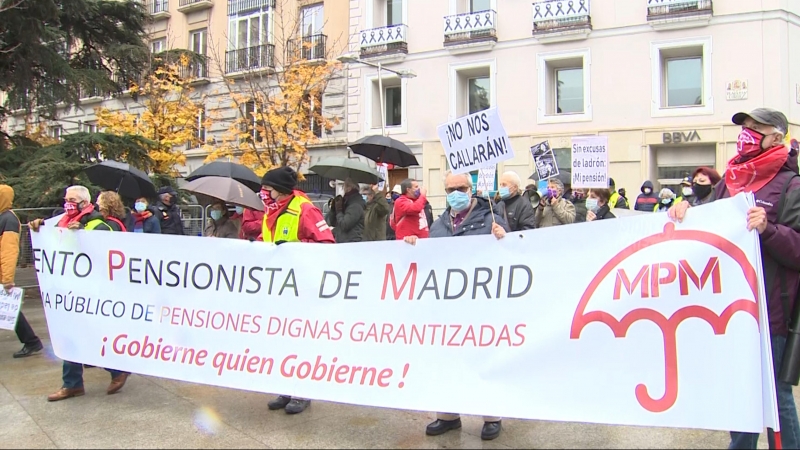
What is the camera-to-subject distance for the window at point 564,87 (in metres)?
20.6

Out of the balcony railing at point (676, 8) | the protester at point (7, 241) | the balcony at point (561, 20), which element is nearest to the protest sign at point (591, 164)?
the protester at point (7, 241)

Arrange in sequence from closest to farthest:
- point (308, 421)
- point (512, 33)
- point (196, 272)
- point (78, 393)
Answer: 1. point (308, 421)
2. point (196, 272)
3. point (78, 393)
4. point (512, 33)

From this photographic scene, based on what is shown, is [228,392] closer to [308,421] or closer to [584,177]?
[308,421]

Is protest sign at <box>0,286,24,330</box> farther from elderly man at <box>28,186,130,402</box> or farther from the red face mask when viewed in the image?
the red face mask

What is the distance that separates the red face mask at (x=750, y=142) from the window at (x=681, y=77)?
16.9 meters

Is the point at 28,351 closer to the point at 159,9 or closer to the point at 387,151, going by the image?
the point at 387,151

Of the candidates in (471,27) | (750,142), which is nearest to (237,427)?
(750,142)

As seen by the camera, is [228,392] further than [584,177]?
No

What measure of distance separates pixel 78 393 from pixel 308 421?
2.26m

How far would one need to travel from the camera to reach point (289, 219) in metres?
5.28

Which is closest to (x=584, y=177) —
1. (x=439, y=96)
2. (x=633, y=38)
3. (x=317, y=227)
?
(x=317, y=227)

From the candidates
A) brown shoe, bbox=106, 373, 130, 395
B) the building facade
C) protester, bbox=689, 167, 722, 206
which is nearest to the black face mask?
protester, bbox=689, 167, 722, 206

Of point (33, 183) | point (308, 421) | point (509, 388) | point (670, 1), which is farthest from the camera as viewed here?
point (670, 1)

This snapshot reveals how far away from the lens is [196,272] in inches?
206
